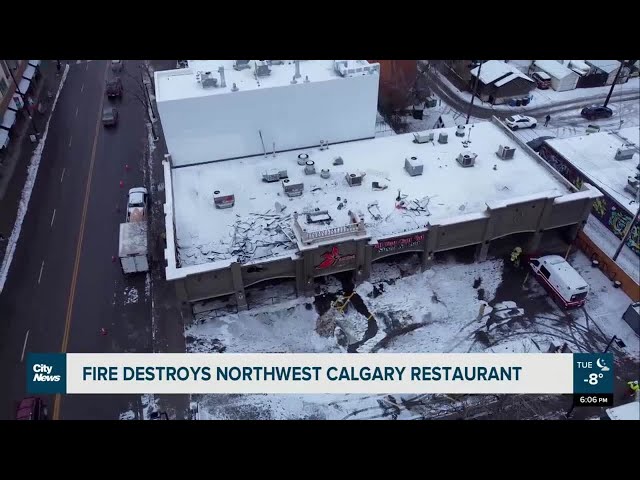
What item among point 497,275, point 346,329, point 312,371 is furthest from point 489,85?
point 312,371

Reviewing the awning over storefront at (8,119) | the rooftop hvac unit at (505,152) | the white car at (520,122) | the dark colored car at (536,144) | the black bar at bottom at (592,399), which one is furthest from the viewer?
the white car at (520,122)

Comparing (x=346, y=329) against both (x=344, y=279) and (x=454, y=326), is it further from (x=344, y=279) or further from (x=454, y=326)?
(x=454, y=326)

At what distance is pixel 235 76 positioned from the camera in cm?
3681

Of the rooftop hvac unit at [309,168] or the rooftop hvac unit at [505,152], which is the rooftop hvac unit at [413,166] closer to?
the rooftop hvac unit at [505,152]

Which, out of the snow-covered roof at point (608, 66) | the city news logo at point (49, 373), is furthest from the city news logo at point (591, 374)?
the snow-covered roof at point (608, 66)

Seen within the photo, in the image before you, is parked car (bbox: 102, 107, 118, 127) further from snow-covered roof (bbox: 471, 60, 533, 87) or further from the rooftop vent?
snow-covered roof (bbox: 471, 60, 533, 87)

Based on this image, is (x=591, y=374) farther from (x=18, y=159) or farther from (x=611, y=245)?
(x=18, y=159)

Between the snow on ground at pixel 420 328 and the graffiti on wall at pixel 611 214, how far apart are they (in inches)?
144

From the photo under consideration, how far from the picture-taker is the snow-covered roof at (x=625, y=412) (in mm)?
25094

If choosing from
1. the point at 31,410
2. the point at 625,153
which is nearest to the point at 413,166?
the point at 625,153

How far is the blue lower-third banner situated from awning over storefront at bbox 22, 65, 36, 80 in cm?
3975

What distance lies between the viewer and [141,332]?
31.6m

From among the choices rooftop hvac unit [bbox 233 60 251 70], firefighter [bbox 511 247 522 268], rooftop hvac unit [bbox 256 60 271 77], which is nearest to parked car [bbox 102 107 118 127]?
rooftop hvac unit [bbox 233 60 251 70]

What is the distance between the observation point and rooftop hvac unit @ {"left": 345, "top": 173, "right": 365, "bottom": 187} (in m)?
34.8
